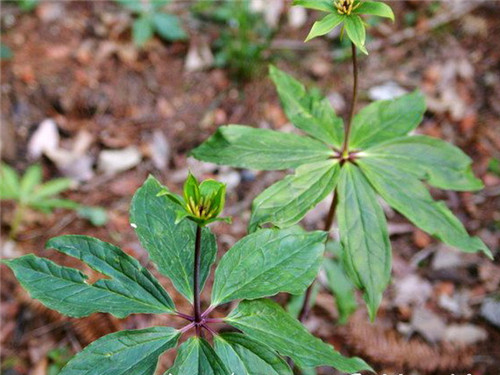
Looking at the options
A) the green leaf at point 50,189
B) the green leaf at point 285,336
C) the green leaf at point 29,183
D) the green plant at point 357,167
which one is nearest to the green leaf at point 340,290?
the green plant at point 357,167

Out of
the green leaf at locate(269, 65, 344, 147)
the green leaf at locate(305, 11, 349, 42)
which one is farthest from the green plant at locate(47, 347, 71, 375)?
the green leaf at locate(305, 11, 349, 42)

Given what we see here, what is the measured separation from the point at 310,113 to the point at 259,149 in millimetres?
238

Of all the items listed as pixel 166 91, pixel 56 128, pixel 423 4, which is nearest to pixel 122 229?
pixel 56 128

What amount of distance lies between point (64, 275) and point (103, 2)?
3.07 m

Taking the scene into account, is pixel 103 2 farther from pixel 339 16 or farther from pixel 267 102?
pixel 339 16

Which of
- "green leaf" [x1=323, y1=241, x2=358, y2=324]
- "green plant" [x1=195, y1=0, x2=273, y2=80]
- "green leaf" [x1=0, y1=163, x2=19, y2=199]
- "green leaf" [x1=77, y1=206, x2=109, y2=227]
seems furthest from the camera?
"green plant" [x1=195, y1=0, x2=273, y2=80]

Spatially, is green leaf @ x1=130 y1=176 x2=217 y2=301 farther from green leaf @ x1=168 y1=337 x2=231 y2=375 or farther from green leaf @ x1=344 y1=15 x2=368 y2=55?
green leaf @ x1=344 y1=15 x2=368 y2=55

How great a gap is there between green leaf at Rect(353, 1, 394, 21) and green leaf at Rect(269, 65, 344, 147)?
45 centimetres

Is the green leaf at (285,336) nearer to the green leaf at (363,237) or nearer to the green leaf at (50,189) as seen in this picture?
the green leaf at (363,237)

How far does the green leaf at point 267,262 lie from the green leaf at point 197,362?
123mm

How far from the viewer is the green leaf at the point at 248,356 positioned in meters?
1.13

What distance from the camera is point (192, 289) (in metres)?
1.32

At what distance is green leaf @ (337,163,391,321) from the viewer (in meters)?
1.35

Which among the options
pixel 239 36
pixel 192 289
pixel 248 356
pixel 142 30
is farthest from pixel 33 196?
pixel 248 356
